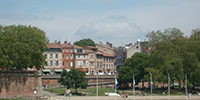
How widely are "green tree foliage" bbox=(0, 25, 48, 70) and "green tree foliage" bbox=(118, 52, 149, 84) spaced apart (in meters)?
27.7

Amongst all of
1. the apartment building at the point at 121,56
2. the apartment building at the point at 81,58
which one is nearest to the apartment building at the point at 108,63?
the apartment building at the point at 121,56

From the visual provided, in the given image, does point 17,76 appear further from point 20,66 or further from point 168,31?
point 168,31

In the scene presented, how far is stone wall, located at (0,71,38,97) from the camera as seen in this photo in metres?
71.9

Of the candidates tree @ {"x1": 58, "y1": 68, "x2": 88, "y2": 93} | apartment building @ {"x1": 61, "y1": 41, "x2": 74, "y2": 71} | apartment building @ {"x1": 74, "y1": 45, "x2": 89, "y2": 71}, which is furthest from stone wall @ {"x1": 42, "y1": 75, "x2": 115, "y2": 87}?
apartment building @ {"x1": 61, "y1": 41, "x2": 74, "y2": 71}

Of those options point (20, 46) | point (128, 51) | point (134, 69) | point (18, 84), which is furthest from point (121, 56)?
point (20, 46)

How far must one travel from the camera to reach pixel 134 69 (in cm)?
9350

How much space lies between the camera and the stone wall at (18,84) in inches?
2829

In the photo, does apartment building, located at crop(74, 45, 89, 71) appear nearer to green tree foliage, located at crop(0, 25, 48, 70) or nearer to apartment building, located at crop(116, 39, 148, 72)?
apartment building, located at crop(116, 39, 148, 72)

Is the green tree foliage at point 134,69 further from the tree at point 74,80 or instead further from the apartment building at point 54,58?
the apartment building at point 54,58

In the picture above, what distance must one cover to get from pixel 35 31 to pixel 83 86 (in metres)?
17.4

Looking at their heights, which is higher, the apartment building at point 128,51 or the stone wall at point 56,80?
the apartment building at point 128,51

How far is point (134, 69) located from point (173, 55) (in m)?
13.8

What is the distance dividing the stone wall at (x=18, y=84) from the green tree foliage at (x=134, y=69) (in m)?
29.2

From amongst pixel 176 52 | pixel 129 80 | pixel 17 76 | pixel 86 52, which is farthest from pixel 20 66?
pixel 86 52
